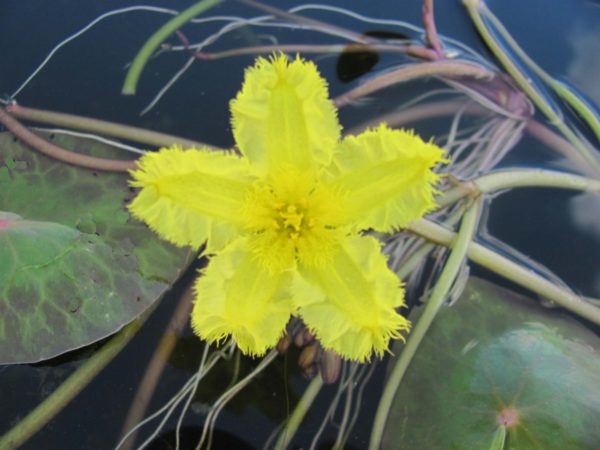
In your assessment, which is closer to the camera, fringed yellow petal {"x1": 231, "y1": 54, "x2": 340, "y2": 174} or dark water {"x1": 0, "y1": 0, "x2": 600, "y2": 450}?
fringed yellow petal {"x1": 231, "y1": 54, "x2": 340, "y2": 174}

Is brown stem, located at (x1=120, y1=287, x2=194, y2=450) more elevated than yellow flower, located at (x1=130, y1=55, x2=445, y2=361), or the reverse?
yellow flower, located at (x1=130, y1=55, x2=445, y2=361)

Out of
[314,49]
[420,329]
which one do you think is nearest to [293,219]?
[420,329]

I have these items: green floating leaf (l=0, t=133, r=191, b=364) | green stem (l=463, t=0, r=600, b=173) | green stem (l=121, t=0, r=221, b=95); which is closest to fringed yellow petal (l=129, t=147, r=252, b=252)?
green floating leaf (l=0, t=133, r=191, b=364)

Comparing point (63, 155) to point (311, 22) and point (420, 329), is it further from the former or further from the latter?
point (420, 329)

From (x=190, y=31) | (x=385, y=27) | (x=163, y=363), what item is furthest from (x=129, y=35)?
(x=163, y=363)

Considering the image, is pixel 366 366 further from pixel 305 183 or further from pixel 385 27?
pixel 385 27

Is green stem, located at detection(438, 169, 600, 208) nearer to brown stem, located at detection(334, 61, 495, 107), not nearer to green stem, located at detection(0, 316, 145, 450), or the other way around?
brown stem, located at detection(334, 61, 495, 107)
